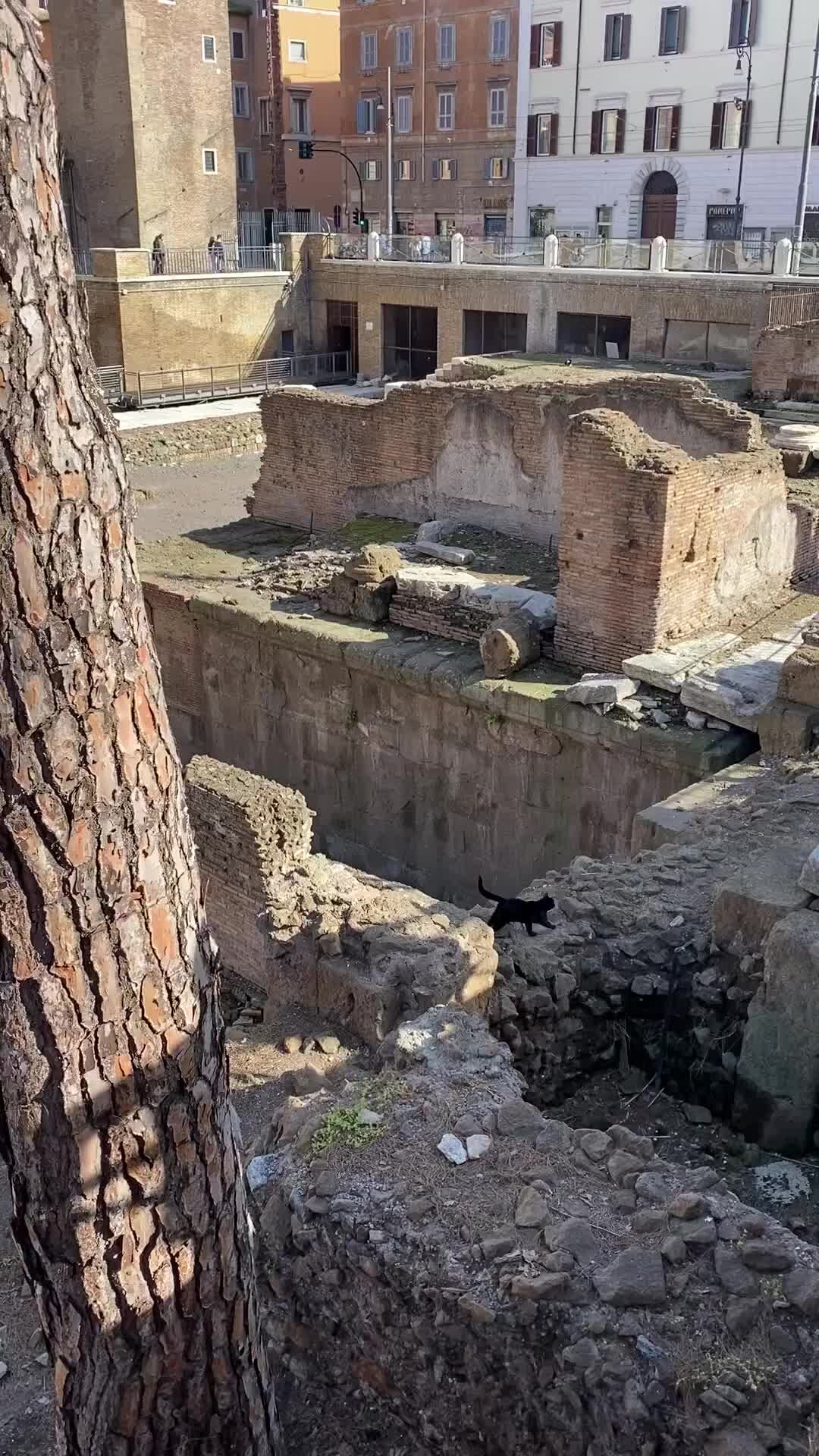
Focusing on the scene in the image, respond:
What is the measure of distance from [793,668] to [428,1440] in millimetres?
6077

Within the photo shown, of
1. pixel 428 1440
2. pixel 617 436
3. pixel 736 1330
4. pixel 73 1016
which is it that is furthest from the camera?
pixel 617 436

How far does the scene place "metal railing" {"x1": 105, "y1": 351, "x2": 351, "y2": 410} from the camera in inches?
1039

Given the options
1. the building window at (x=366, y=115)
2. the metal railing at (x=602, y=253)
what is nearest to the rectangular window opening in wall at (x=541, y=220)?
the building window at (x=366, y=115)

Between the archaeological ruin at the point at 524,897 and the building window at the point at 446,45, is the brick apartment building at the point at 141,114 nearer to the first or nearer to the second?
the building window at the point at 446,45

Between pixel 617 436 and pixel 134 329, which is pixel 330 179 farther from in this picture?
pixel 617 436

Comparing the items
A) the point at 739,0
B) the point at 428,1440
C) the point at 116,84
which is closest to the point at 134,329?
the point at 116,84

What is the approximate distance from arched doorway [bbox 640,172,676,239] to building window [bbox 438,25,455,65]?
8.71m

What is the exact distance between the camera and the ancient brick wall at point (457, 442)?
41.4 ft

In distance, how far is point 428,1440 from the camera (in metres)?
3.65

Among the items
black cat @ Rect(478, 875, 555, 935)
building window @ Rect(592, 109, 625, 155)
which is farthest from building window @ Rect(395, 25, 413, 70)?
black cat @ Rect(478, 875, 555, 935)

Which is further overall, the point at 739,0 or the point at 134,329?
the point at 739,0

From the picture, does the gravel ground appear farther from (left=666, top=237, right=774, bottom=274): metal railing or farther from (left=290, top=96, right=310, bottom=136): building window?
(left=290, top=96, right=310, bottom=136): building window

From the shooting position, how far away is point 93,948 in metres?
Answer: 2.50

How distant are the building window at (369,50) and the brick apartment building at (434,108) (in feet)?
0.11
